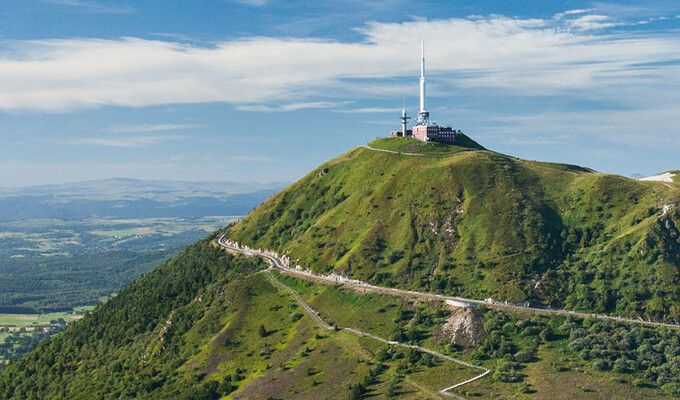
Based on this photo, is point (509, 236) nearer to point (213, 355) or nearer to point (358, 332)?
point (358, 332)

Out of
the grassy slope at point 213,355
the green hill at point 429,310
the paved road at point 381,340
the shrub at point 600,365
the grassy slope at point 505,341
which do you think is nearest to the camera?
the grassy slope at point 505,341

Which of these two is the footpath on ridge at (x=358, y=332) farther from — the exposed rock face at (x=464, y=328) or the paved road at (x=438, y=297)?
the exposed rock face at (x=464, y=328)

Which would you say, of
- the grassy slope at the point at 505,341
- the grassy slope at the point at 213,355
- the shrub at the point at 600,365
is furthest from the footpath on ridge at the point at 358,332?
the shrub at the point at 600,365

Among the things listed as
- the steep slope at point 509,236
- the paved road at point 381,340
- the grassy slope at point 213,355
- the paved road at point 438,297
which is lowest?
the grassy slope at point 213,355

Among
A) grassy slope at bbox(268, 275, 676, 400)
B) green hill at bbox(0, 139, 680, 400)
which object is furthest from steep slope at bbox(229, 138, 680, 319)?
grassy slope at bbox(268, 275, 676, 400)

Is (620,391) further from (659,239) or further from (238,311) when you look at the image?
(238,311)

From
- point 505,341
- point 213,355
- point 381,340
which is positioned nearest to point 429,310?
point 381,340
